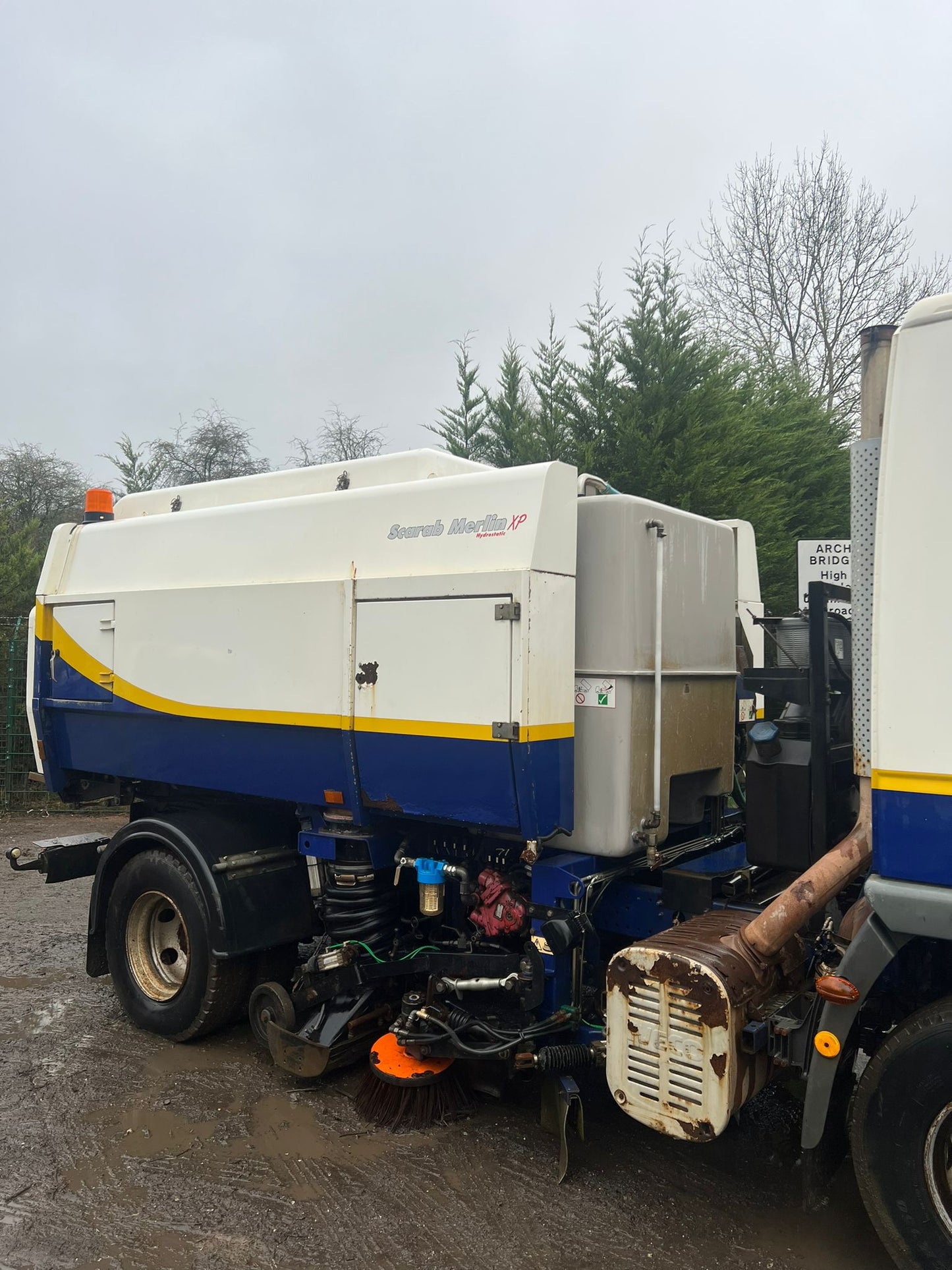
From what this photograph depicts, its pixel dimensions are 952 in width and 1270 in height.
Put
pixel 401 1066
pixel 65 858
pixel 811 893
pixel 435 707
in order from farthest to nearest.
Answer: pixel 65 858
pixel 401 1066
pixel 435 707
pixel 811 893

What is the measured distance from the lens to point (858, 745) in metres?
2.88

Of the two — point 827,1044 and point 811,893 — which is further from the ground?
point 811,893

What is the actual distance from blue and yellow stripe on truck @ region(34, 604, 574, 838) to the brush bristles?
1.19 meters

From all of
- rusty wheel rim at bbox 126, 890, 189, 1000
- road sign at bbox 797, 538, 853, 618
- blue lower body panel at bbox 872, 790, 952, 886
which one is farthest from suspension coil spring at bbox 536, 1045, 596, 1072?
road sign at bbox 797, 538, 853, 618

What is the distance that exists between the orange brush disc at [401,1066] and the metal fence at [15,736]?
8909mm

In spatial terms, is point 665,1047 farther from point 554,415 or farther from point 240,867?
point 554,415

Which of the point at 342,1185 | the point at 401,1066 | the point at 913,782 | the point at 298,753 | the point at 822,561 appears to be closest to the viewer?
the point at 913,782

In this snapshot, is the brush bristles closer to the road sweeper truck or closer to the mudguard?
the road sweeper truck

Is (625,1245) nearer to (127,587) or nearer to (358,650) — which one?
(358,650)

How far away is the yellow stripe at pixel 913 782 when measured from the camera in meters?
2.34

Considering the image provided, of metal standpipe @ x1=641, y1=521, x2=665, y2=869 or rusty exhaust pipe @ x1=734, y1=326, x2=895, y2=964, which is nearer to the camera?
rusty exhaust pipe @ x1=734, y1=326, x2=895, y2=964

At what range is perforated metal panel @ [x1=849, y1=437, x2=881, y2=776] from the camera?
2.83m

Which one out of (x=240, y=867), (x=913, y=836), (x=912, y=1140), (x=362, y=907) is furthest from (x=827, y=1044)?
(x=240, y=867)

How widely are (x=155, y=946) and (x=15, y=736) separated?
7.51 metres
